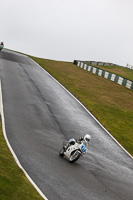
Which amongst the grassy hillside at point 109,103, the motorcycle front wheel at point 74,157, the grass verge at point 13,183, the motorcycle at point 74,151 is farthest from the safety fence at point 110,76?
the grass verge at point 13,183

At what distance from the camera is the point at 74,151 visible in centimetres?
1409

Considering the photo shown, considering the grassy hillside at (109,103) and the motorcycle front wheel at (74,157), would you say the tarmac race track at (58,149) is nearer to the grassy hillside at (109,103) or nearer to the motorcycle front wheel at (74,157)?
the motorcycle front wheel at (74,157)

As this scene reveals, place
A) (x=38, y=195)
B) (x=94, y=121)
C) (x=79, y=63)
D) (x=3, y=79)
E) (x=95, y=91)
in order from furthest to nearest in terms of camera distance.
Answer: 1. (x=79, y=63)
2. (x=95, y=91)
3. (x=3, y=79)
4. (x=94, y=121)
5. (x=38, y=195)

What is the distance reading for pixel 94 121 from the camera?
79.6 ft

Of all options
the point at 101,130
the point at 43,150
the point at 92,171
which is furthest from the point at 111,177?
the point at 101,130

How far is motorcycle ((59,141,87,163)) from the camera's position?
543 inches

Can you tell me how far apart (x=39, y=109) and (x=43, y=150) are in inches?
318

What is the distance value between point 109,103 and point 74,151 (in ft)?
59.5

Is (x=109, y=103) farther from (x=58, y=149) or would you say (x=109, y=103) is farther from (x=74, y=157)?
(x=74, y=157)

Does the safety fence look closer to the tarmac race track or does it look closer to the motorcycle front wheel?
the tarmac race track

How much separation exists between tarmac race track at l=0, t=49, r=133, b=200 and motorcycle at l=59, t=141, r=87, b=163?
265 mm

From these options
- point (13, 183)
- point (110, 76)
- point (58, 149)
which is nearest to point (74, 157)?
point (58, 149)

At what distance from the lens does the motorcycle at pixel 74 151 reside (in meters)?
13.8

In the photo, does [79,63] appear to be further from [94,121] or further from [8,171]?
[8,171]
